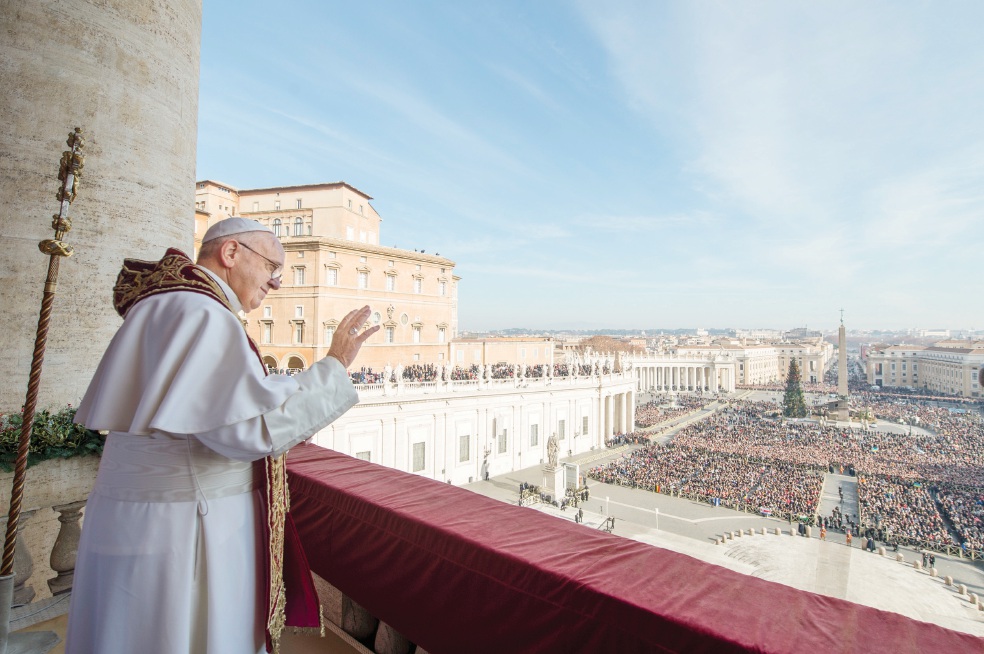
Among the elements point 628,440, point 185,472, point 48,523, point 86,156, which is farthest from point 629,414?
point 185,472

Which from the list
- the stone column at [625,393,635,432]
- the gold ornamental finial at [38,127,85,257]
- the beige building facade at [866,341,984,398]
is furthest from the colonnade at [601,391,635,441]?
the beige building facade at [866,341,984,398]

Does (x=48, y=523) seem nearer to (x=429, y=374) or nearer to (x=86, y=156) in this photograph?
(x=86, y=156)

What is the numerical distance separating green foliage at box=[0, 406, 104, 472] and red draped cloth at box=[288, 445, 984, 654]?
213 cm

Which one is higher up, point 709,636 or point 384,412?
point 709,636

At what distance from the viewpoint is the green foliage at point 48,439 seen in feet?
11.1

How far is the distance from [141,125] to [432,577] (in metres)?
4.93

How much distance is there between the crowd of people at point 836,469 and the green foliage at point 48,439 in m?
23.8

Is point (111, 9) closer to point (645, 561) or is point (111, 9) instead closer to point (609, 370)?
point (645, 561)

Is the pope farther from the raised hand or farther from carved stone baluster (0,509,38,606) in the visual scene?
carved stone baluster (0,509,38,606)

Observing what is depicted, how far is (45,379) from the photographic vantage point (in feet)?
13.9

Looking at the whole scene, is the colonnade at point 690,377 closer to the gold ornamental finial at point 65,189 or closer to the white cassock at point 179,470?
the gold ornamental finial at point 65,189

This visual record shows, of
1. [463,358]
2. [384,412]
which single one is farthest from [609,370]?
[384,412]

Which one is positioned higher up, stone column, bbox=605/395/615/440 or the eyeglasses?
the eyeglasses

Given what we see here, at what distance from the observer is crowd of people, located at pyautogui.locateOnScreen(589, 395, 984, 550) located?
2128 cm
